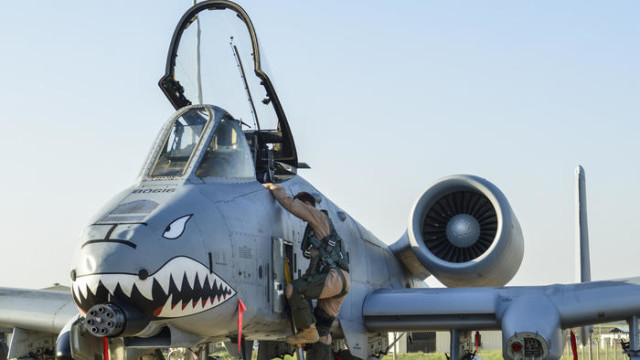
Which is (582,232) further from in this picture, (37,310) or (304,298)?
(37,310)

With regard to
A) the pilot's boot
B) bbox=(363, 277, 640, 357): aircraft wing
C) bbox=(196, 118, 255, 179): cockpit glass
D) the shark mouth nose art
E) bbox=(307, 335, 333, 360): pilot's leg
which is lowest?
bbox=(307, 335, 333, 360): pilot's leg

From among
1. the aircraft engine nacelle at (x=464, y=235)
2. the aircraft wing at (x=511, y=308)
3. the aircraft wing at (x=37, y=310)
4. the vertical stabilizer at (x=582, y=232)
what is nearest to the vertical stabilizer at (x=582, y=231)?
the vertical stabilizer at (x=582, y=232)

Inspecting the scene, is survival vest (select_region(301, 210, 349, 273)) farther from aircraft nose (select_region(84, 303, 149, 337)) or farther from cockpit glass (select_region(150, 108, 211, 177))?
aircraft nose (select_region(84, 303, 149, 337))

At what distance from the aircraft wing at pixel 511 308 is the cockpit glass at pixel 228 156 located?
3.35 metres

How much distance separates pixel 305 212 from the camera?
26.6 ft

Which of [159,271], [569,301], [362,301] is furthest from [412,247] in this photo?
[159,271]

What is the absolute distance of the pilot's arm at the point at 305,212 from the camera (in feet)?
26.5

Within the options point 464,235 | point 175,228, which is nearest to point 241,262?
point 175,228

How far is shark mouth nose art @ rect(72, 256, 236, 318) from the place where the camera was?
20.4 feet

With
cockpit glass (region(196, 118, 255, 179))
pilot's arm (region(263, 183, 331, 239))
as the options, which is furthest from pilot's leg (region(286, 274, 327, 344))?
cockpit glass (region(196, 118, 255, 179))

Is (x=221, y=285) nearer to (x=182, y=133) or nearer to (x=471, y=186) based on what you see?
(x=182, y=133)

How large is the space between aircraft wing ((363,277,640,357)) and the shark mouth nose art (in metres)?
4.08

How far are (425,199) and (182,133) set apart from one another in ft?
19.1

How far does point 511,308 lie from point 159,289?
491 cm
